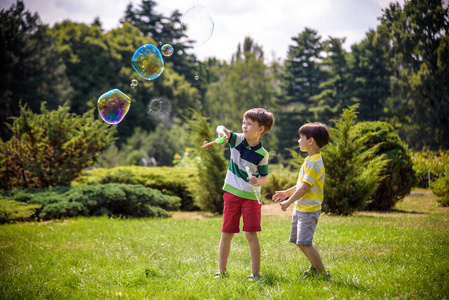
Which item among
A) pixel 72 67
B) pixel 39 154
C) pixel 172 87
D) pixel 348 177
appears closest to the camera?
pixel 348 177

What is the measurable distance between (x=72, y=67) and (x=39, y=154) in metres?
27.5

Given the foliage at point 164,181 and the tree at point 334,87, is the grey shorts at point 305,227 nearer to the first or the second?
the foliage at point 164,181

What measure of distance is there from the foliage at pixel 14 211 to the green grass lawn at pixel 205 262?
0.29 m

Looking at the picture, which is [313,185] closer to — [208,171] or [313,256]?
[313,256]

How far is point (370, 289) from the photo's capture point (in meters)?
3.14

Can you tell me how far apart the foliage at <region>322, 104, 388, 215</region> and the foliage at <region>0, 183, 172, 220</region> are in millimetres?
3857

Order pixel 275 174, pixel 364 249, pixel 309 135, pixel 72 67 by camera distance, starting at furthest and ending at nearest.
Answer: pixel 72 67 → pixel 275 174 → pixel 364 249 → pixel 309 135

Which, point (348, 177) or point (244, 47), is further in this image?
point (244, 47)

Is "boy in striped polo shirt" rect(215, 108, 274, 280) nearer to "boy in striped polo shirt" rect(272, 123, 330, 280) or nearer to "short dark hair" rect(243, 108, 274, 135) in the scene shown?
"short dark hair" rect(243, 108, 274, 135)

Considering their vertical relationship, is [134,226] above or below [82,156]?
below

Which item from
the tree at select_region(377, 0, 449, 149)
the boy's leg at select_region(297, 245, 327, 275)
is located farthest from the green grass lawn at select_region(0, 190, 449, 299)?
the tree at select_region(377, 0, 449, 149)

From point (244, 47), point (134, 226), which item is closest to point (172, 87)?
point (244, 47)

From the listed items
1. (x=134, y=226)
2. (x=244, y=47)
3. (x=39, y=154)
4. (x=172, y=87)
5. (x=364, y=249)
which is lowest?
(x=134, y=226)

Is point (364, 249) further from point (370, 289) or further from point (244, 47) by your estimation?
point (244, 47)
